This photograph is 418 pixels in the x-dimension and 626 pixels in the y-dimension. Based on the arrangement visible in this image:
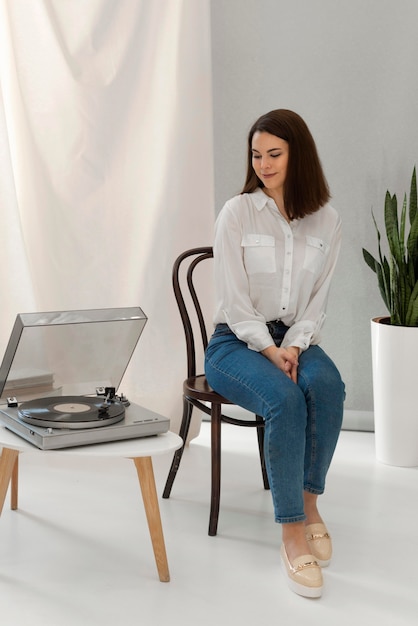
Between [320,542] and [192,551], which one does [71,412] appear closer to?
[192,551]

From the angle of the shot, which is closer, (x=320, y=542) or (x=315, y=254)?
(x=320, y=542)

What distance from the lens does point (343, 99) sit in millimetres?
3455

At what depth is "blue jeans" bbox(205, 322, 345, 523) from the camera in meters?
2.14

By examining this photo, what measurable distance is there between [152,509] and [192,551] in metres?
0.30

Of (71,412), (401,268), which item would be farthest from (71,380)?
(401,268)

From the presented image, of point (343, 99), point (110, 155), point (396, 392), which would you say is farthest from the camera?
point (343, 99)

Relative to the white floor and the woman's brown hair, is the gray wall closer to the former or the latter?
the white floor

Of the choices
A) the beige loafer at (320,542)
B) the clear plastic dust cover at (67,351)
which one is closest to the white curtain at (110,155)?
the clear plastic dust cover at (67,351)

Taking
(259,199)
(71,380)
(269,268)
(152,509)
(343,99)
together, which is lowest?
(152,509)

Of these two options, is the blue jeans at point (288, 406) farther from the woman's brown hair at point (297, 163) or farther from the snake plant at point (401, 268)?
the snake plant at point (401, 268)

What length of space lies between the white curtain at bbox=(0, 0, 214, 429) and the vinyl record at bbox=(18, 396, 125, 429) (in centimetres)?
101

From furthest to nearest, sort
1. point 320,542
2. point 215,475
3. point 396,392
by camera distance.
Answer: point 396,392, point 215,475, point 320,542

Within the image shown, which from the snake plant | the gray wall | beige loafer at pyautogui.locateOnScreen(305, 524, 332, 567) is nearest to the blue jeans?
beige loafer at pyautogui.locateOnScreen(305, 524, 332, 567)

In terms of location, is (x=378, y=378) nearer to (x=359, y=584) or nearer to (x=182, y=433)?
(x=182, y=433)
